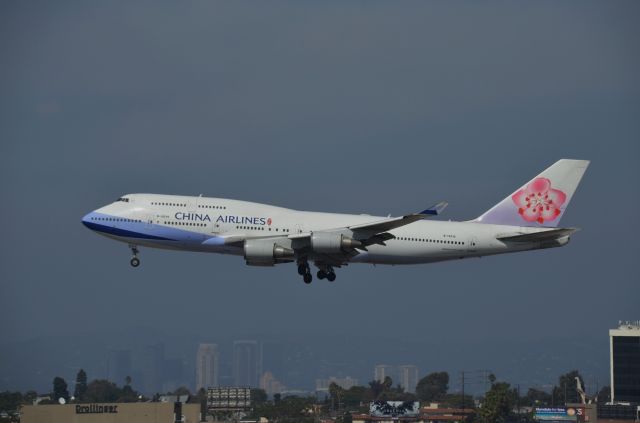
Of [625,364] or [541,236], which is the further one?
[625,364]

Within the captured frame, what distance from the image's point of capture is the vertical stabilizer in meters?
71.6

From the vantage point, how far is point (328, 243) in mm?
64750

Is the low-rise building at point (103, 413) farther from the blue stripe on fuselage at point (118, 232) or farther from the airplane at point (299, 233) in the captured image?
the blue stripe on fuselage at point (118, 232)

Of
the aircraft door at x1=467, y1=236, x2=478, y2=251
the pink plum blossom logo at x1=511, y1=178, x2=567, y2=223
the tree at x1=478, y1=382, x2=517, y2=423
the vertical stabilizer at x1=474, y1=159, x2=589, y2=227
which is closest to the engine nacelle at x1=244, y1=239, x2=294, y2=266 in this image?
the aircraft door at x1=467, y1=236, x2=478, y2=251

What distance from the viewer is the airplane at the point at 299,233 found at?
214 ft

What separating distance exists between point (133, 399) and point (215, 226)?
92.0m

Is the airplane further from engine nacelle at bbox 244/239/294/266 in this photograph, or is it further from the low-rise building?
the low-rise building

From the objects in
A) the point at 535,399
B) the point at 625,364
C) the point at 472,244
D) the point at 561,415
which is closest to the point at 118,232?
the point at 472,244

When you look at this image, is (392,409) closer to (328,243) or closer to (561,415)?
(561,415)

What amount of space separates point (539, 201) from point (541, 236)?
597 cm

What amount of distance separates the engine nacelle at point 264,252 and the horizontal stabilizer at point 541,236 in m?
14.2

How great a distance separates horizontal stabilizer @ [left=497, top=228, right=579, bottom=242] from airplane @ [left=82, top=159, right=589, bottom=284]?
0.06m

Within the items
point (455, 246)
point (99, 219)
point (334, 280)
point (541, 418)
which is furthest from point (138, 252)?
point (541, 418)

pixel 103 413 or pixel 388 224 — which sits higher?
pixel 388 224
